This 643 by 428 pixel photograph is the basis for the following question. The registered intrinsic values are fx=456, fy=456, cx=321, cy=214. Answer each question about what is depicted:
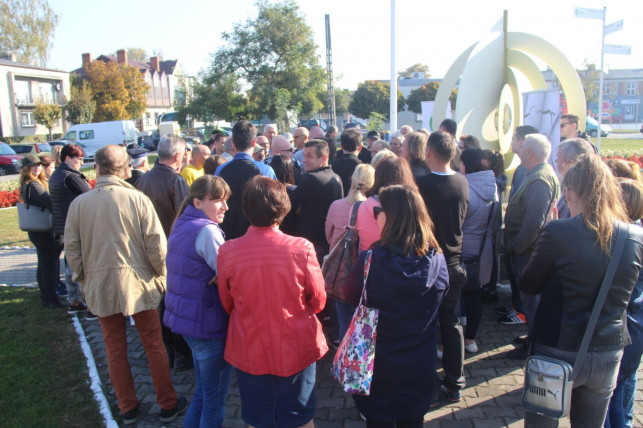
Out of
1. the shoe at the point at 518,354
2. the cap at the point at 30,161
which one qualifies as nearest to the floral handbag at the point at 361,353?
the shoe at the point at 518,354

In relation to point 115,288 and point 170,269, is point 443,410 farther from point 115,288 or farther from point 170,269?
point 115,288

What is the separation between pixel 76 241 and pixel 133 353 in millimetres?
1874

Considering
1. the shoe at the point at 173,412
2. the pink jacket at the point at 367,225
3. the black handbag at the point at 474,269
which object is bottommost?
the shoe at the point at 173,412

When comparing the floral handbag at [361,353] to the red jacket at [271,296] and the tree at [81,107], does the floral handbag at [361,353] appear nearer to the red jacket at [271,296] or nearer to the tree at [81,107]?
the red jacket at [271,296]

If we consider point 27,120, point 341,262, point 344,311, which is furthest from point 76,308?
point 27,120

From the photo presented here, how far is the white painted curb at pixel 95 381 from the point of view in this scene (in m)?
3.58

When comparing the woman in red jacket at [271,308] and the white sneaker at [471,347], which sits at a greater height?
the woman in red jacket at [271,308]

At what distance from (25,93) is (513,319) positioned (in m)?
49.8

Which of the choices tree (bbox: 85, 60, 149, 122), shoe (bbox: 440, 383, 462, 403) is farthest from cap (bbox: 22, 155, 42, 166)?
tree (bbox: 85, 60, 149, 122)

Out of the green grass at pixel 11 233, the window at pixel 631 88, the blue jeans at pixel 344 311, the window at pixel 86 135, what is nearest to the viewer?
the blue jeans at pixel 344 311

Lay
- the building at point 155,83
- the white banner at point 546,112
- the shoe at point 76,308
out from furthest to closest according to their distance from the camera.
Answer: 1. the building at point 155,83
2. the white banner at point 546,112
3. the shoe at point 76,308

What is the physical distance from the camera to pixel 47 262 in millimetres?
5777

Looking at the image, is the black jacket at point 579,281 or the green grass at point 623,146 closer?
the black jacket at point 579,281

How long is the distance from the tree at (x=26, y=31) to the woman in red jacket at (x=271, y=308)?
182 feet
